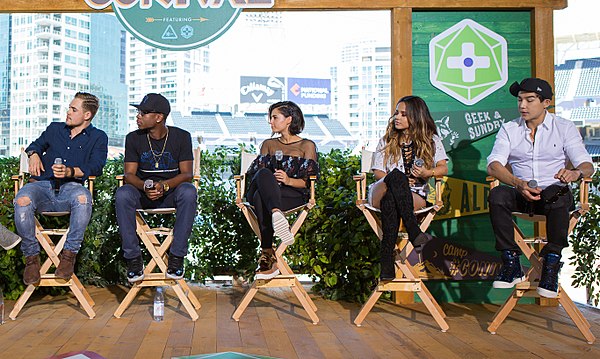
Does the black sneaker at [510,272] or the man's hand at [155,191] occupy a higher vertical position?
the man's hand at [155,191]

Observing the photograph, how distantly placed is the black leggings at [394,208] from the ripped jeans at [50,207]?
66.7 inches

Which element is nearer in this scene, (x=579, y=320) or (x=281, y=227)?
(x=579, y=320)

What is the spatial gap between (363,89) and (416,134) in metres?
1.19

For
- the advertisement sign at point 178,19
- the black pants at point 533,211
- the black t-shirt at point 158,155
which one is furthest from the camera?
the advertisement sign at point 178,19

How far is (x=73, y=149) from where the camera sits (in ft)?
14.1

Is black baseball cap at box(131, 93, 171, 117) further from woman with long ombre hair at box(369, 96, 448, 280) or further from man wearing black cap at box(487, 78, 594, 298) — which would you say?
man wearing black cap at box(487, 78, 594, 298)

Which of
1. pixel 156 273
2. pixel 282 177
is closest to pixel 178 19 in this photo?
pixel 282 177

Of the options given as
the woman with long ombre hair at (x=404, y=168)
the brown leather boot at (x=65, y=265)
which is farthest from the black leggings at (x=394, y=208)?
the brown leather boot at (x=65, y=265)

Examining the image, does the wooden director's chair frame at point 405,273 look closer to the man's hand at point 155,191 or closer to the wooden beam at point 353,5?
the man's hand at point 155,191

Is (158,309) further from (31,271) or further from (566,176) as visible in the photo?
(566,176)

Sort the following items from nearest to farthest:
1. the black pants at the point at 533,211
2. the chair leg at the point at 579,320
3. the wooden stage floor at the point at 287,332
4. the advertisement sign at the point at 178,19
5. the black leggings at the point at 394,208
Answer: the wooden stage floor at the point at 287,332
the chair leg at the point at 579,320
the black pants at the point at 533,211
the black leggings at the point at 394,208
the advertisement sign at the point at 178,19

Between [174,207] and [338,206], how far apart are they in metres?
1.12

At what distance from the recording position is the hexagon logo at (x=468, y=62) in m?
4.73

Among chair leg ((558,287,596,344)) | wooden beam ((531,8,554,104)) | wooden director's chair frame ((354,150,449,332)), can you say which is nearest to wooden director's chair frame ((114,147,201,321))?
wooden director's chair frame ((354,150,449,332))
